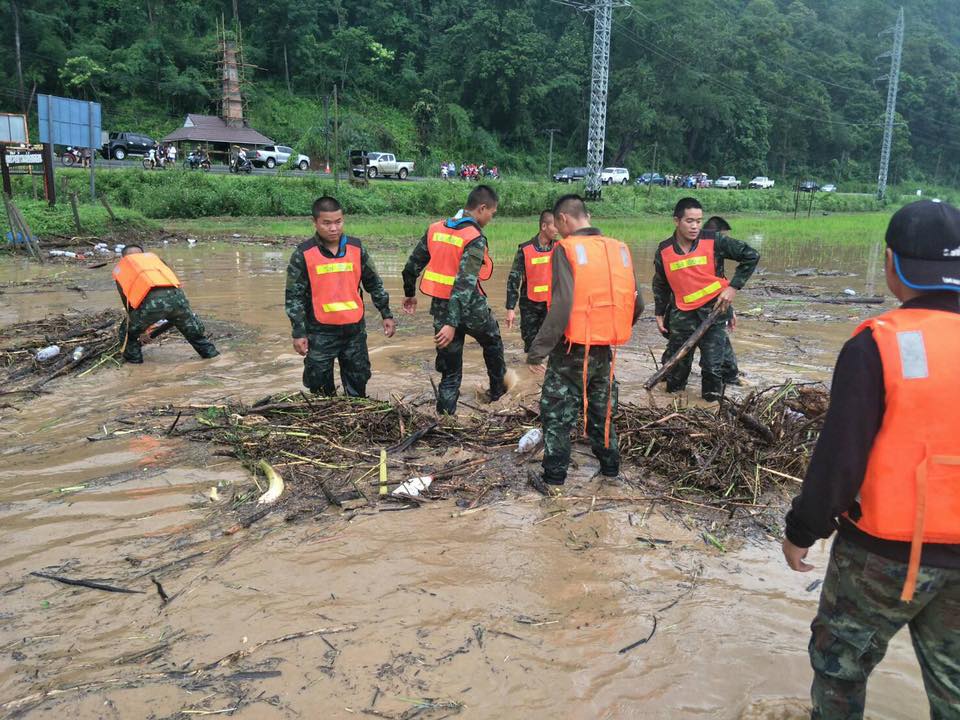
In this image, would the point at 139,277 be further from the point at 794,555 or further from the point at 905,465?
the point at 905,465

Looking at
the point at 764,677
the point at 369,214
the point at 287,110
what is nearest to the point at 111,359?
the point at 764,677

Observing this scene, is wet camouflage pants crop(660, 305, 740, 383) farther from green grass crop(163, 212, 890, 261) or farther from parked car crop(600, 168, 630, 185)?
parked car crop(600, 168, 630, 185)

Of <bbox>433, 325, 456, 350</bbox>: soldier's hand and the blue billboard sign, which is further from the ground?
the blue billboard sign

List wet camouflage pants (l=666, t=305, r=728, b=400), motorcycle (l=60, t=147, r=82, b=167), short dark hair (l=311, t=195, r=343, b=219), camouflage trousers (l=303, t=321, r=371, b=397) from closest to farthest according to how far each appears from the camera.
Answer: short dark hair (l=311, t=195, r=343, b=219)
camouflage trousers (l=303, t=321, r=371, b=397)
wet camouflage pants (l=666, t=305, r=728, b=400)
motorcycle (l=60, t=147, r=82, b=167)

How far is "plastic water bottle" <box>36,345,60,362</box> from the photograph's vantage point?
739cm

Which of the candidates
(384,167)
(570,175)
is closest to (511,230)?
(384,167)

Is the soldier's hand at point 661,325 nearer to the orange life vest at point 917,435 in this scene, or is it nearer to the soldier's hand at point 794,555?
the soldier's hand at point 794,555

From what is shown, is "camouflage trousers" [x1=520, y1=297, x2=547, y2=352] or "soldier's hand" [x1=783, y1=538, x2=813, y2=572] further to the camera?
"camouflage trousers" [x1=520, y1=297, x2=547, y2=352]

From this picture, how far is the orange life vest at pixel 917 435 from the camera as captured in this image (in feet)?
6.14

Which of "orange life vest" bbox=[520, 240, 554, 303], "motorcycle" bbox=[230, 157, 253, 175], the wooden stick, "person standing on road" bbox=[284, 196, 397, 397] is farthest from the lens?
"motorcycle" bbox=[230, 157, 253, 175]

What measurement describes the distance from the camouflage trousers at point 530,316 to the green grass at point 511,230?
9488 mm

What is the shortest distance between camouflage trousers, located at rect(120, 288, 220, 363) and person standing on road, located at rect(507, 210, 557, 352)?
3.42 meters

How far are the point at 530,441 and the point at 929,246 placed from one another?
128 inches

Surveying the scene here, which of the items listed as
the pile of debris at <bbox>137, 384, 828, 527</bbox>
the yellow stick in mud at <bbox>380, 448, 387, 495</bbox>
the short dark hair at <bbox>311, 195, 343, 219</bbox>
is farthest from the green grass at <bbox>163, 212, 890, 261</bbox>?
the yellow stick in mud at <bbox>380, 448, 387, 495</bbox>
